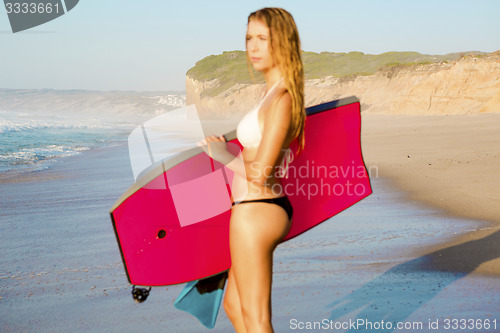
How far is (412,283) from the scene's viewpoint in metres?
3.82

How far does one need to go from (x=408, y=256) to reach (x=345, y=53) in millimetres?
93517

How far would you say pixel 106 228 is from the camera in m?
5.80

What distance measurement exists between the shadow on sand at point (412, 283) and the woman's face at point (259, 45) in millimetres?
1800

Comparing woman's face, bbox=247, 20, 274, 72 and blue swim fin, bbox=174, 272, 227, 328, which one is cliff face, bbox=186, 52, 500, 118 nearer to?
blue swim fin, bbox=174, 272, 227, 328

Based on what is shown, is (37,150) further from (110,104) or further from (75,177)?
(110,104)

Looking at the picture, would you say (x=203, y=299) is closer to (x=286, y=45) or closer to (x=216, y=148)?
(x=216, y=148)

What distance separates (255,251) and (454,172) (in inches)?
280

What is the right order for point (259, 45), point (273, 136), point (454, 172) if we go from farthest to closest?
point (454, 172), point (259, 45), point (273, 136)

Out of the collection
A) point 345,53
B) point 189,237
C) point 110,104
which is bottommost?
point 110,104

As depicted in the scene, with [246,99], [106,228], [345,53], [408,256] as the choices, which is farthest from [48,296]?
[345,53]

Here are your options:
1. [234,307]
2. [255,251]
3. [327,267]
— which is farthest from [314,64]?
[255,251]

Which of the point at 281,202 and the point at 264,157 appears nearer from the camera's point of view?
the point at 264,157

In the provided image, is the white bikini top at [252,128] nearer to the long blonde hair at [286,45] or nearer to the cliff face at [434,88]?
the long blonde hair at [286,45]

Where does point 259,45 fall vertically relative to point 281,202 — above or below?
above
